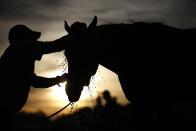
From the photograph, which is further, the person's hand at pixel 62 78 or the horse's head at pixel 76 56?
the person's hand at pixel 62 78

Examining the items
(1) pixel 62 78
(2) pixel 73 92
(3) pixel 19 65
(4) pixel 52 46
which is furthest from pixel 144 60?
(3) pixel 19 65

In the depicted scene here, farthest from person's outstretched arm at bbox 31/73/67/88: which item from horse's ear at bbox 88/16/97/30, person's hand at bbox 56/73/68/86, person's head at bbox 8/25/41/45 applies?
horse's ear at bbox 88/16/97/30

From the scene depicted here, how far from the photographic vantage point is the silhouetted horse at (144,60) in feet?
12.9

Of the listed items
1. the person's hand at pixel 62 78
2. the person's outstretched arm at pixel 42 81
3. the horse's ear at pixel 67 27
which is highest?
the horse's ear at pixel 67 27

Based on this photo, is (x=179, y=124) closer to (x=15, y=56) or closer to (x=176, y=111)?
(x=176, y=111)

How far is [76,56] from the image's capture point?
393 centimetres

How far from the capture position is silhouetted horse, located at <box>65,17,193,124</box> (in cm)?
394

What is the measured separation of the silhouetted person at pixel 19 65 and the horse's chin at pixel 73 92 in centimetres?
30

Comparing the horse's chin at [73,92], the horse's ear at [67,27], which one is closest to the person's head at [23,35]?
the horse's ear at [67,27]

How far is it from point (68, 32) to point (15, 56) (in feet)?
3.09

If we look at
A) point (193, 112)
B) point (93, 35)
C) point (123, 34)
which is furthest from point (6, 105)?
point (193, 112)

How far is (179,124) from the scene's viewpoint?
417 cm

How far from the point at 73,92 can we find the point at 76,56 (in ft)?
1.86

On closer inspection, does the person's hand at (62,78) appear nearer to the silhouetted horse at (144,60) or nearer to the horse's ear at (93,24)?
the silhouetted horse at (144,60)
